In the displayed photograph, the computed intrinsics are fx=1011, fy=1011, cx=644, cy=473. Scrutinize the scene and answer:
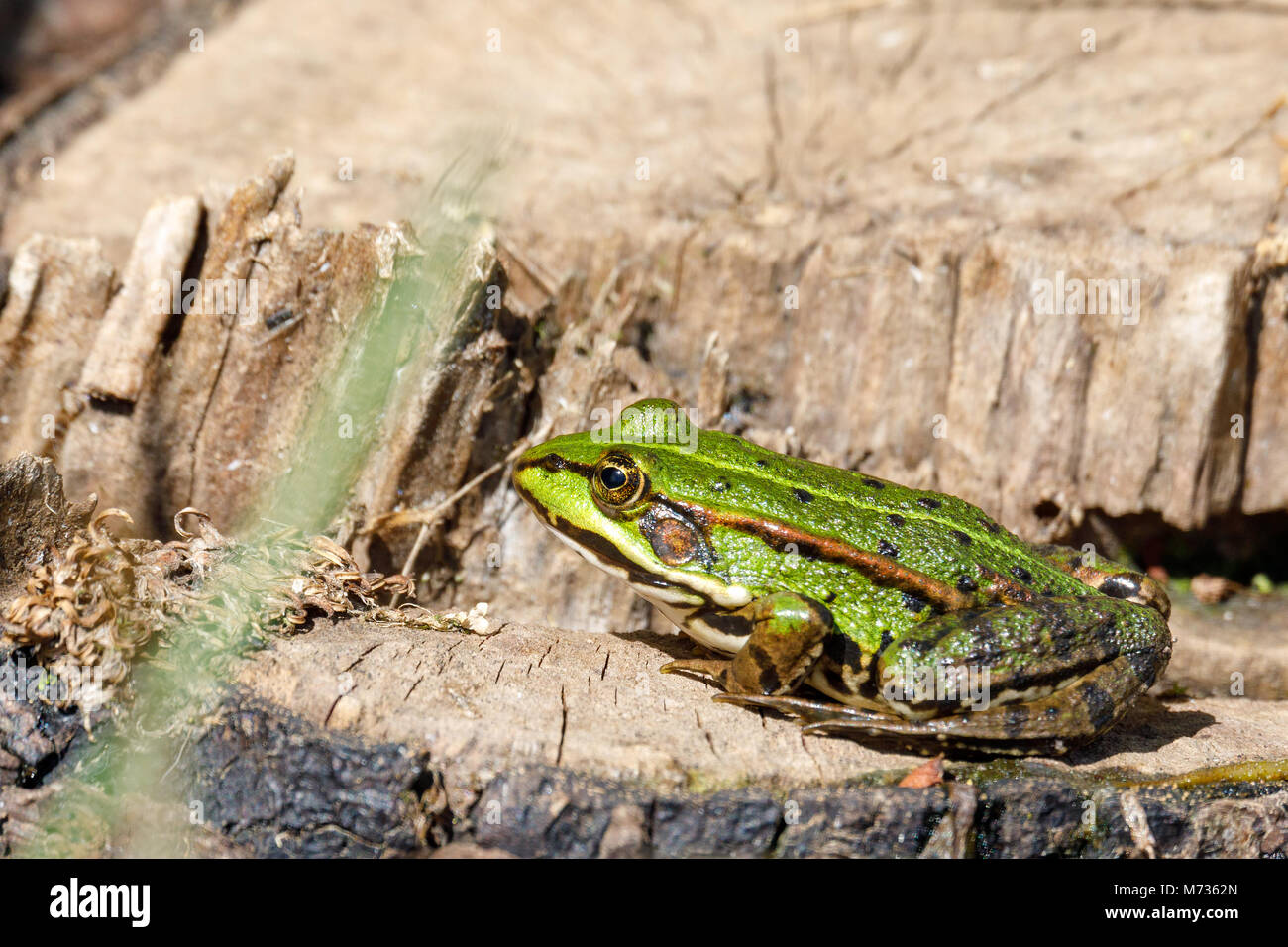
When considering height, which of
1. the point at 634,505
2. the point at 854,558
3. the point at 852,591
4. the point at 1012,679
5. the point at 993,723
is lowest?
the point at 993,723

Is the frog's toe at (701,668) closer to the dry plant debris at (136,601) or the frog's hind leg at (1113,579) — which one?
the dry plant debris at (136,601)

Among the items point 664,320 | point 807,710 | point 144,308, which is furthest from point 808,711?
point 144,308

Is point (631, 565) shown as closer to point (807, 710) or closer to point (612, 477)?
point (612, 477)

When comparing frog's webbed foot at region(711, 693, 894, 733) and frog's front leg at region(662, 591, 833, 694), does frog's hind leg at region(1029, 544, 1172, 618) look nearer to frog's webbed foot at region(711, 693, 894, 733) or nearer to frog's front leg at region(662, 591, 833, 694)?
frog's front leg at region(662, 591, 833, 694)

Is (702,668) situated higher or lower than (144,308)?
lower

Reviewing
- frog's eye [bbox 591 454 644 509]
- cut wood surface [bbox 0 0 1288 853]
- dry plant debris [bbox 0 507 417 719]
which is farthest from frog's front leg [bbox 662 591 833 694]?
dry plant debris [bbox 0 507 417 719]
